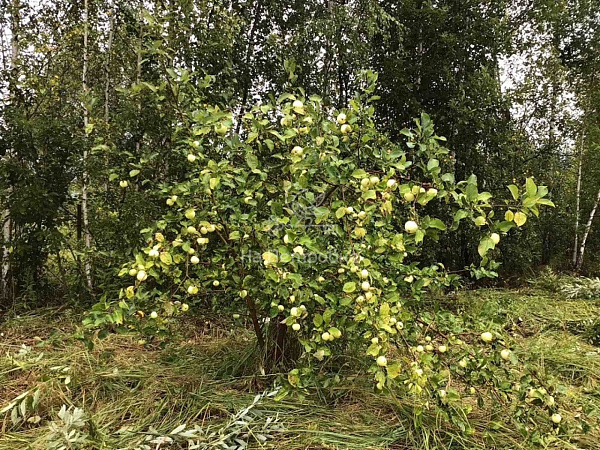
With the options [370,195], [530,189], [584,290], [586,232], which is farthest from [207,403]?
[586,232]

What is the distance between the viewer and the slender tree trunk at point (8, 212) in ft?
9.10

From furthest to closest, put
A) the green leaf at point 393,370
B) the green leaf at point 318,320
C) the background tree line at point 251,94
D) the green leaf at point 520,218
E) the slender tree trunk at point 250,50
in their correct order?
1. the slender tree trunk at point 250,50
2. the background tree line at point 251,94
3. the green leaf at point 318,320
4. the green leaf at point 393,370
5. the green leaf at point 520,218

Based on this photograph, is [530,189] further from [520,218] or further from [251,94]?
[251,94]

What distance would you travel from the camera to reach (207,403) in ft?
4.90

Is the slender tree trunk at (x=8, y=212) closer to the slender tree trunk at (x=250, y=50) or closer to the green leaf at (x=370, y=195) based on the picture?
the slender tree trunk at (x=250, y=50)

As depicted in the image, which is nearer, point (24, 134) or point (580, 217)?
point (24, 134)

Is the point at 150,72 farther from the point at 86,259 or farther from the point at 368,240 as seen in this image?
the point at 368,240

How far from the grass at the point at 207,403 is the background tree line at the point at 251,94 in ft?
1.47

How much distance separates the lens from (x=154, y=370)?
180 cm

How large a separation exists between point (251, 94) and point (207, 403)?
2773mm

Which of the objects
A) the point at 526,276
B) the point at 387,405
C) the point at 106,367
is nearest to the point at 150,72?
the point at 106,367

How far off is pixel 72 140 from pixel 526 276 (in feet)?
14.7

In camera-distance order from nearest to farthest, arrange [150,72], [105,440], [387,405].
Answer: [105,440], [387,405], [150,72]

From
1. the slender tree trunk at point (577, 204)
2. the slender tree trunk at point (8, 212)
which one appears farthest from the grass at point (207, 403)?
the slender tree trunk at point (577, 204)
